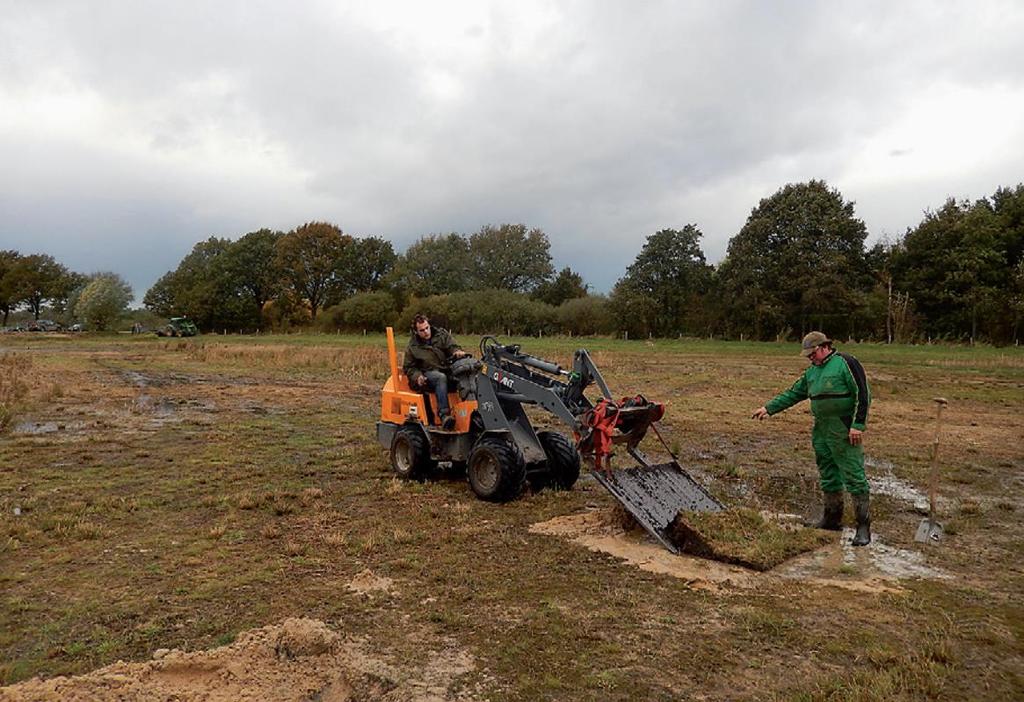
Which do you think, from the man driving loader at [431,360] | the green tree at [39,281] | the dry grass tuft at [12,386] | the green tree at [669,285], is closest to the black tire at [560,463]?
the man driving loader at [431,360]

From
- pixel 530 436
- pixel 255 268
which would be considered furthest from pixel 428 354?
pixel 255 268

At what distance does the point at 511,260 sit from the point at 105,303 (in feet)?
123

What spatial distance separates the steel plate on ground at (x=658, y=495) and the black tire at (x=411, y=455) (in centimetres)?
274

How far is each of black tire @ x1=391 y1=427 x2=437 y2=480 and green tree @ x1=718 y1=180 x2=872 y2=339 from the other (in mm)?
39922

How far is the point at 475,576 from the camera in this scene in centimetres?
593

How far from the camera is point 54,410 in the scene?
15547mm

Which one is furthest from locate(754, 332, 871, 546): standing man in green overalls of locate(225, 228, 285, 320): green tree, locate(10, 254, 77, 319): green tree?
locate(10, 254, 77, 319): green tree

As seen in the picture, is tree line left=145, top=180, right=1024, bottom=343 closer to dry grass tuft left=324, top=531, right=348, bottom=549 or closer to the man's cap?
the man's cap

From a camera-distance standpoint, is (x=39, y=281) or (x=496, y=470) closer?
(x=496, y=470)

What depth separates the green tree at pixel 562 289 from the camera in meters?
69.1

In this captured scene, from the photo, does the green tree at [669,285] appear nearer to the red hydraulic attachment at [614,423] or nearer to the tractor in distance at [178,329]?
the tractor in distance at [178,329]

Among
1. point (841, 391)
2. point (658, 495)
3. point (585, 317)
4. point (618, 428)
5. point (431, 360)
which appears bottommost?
point (658, 495)

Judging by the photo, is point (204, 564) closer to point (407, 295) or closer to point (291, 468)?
point (291, 468)

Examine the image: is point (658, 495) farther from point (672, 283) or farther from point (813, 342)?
point (672, 283)
